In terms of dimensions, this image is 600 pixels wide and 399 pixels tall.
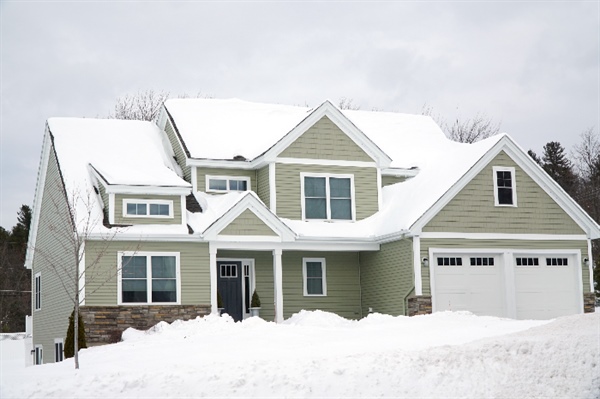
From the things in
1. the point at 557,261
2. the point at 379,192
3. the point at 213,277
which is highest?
the point at 379,192

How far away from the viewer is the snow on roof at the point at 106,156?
83.5 ft

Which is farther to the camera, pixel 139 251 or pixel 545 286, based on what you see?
pixel 545 286

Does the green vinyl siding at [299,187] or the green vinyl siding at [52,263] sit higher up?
the green vinyl siding at [299,187]

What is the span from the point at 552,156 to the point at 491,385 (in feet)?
160

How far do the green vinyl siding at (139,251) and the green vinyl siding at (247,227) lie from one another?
89 centimetres

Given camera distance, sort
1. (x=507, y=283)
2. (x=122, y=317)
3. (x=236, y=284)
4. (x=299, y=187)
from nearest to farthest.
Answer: (x=122, y=317) < (x=507, y=283) < (x=236, y=284) < (x=299, y=187)

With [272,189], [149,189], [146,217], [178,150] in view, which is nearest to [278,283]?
[272,189]

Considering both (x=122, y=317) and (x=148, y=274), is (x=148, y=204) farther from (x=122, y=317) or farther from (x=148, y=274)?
(x=122, y=317)

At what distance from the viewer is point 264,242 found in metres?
26.2

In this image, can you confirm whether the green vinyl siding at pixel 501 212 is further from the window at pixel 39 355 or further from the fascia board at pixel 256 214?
the window at pixel 39 355

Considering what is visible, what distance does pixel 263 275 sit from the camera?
2767 centimetres

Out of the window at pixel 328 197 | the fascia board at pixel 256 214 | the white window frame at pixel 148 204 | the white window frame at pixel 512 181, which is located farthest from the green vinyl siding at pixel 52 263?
the white window frame at pixel 512 181

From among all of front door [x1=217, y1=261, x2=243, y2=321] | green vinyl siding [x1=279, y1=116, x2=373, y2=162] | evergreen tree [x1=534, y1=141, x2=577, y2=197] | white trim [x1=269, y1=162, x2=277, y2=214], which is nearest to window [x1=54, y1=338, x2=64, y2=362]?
front door [x1=217, y1=261, x2=243, y2=321]

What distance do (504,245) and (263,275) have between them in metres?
7.47
